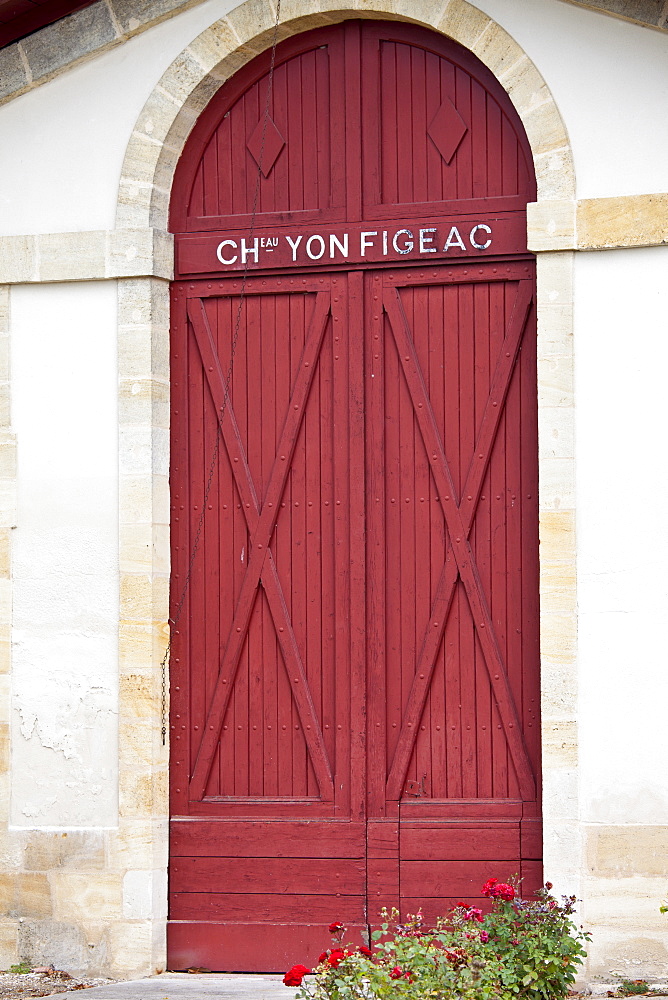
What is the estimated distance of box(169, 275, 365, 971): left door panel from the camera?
671cm

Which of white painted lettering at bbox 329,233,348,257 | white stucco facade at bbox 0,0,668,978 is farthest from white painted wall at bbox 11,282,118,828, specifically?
white painted lettering at bbox 329,233,348,257

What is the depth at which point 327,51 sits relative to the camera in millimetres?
6930

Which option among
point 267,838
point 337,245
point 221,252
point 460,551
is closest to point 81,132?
point 221,252

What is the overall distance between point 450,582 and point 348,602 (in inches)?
20.8

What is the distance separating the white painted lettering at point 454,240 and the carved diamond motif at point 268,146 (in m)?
1.02

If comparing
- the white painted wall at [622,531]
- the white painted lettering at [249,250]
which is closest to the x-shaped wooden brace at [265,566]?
the white painted lettering at [249,250]

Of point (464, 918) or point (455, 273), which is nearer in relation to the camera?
point (464, 918)

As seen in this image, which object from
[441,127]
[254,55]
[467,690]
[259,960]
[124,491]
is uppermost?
[254,55]

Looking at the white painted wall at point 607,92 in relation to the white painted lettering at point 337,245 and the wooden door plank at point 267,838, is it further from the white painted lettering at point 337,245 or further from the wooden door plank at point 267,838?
the wooden door plank at point 267,838

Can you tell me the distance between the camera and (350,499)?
6.77 meters

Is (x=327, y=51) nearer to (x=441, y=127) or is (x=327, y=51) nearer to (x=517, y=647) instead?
(x=441, y=127)

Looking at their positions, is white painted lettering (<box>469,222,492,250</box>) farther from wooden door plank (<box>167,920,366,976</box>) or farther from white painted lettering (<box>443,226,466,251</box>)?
wooden door plank (<box>167,920,366,976</box>)

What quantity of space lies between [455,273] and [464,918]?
3104 millimetres

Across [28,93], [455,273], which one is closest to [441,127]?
[455,273]
